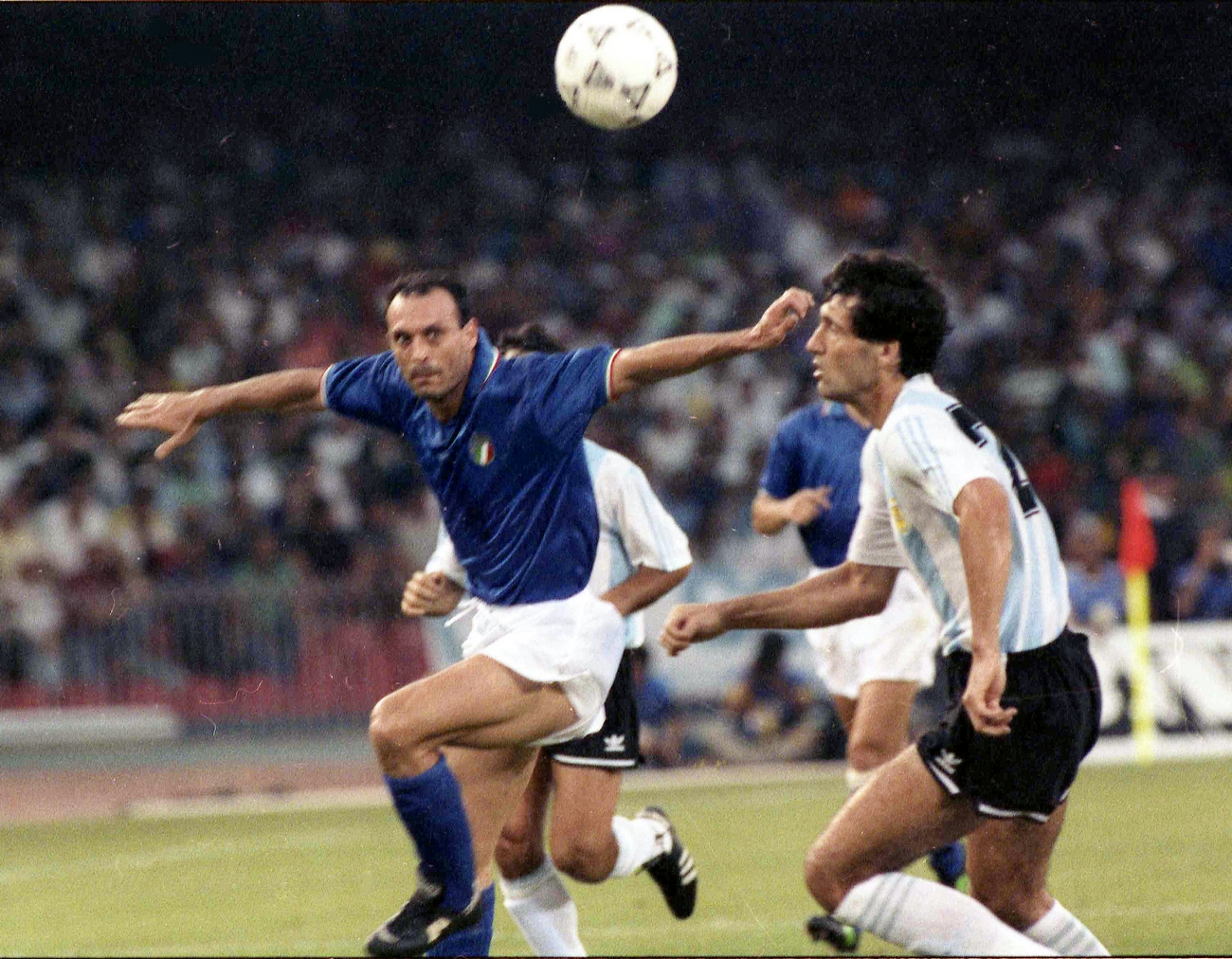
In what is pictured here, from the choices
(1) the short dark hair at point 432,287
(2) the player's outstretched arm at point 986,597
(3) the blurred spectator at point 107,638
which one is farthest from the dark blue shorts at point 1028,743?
(3) the blurred spectator at point 107,638

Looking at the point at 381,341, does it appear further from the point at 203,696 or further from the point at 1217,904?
the point at 1217,904

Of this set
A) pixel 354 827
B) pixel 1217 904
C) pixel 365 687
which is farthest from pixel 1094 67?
pixel 1217 904

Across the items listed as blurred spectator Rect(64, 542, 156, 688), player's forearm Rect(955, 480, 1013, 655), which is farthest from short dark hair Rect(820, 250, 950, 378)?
blurred spectator Rect(64, 542, 156, 688)

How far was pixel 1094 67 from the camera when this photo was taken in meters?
16.7

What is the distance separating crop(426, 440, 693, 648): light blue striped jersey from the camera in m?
5.76

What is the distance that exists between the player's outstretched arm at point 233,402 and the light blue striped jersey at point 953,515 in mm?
1661

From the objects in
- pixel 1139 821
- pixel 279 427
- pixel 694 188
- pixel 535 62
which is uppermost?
pixel 535 62

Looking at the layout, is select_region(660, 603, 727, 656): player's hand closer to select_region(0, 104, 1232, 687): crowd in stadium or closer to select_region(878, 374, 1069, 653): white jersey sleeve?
select_region(878, 374, 1069, 653): white jersey sleeve

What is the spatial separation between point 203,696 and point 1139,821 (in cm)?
658

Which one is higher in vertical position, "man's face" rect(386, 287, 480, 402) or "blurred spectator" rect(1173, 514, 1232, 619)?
"man's face" rect(386, 287, 480, 402)

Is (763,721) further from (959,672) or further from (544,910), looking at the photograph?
(959,672)

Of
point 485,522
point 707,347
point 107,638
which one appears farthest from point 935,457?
point 107,638

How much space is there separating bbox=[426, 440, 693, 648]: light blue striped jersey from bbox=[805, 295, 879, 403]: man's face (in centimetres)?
134

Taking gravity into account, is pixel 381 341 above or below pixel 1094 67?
below
